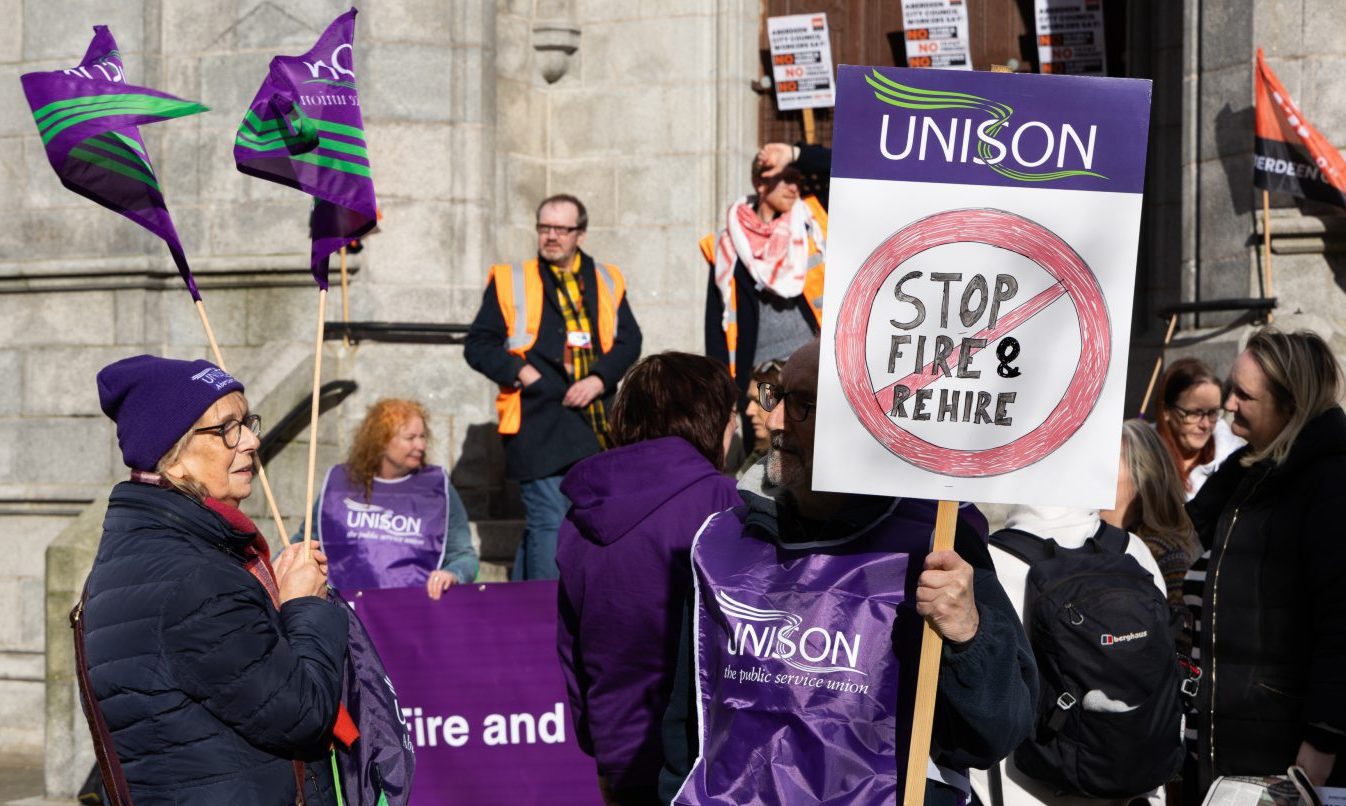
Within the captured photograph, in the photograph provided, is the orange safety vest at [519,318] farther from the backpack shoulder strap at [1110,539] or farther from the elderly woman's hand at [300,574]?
the elderly woman's hand at [300,574]

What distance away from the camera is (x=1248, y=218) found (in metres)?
8.57

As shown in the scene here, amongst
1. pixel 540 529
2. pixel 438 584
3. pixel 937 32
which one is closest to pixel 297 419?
pixel 540 529

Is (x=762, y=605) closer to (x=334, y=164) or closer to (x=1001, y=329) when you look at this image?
(x=1001, y=329)

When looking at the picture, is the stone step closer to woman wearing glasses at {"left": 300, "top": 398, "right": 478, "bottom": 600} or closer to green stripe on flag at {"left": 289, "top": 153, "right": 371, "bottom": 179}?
woman wearing glasses at {"left": 300, "top": 398, "right": 478, "bottom": 600}

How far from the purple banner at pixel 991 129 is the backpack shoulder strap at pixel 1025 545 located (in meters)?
1.70

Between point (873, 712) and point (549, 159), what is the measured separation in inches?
299

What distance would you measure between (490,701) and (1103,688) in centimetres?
289

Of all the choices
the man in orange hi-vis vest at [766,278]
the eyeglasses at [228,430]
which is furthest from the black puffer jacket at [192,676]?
the man in orange hi-vis vest at [766,278]

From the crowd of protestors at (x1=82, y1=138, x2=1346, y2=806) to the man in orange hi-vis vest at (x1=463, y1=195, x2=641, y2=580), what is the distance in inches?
57.9

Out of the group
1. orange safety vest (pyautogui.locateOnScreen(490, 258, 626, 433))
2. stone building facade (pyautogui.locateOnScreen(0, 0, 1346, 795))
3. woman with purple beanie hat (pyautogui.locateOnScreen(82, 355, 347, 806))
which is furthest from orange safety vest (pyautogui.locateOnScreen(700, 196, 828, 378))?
woman with purple beanie hat (pyautogui.locateOnScreen(82, 355, 347, 806))

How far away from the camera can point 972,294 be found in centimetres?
330

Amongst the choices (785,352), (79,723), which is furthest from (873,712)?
(79,723)

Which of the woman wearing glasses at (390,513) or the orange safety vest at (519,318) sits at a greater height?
the orange safety vest at (519,318)

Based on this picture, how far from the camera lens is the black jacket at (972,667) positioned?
3.21 metres
